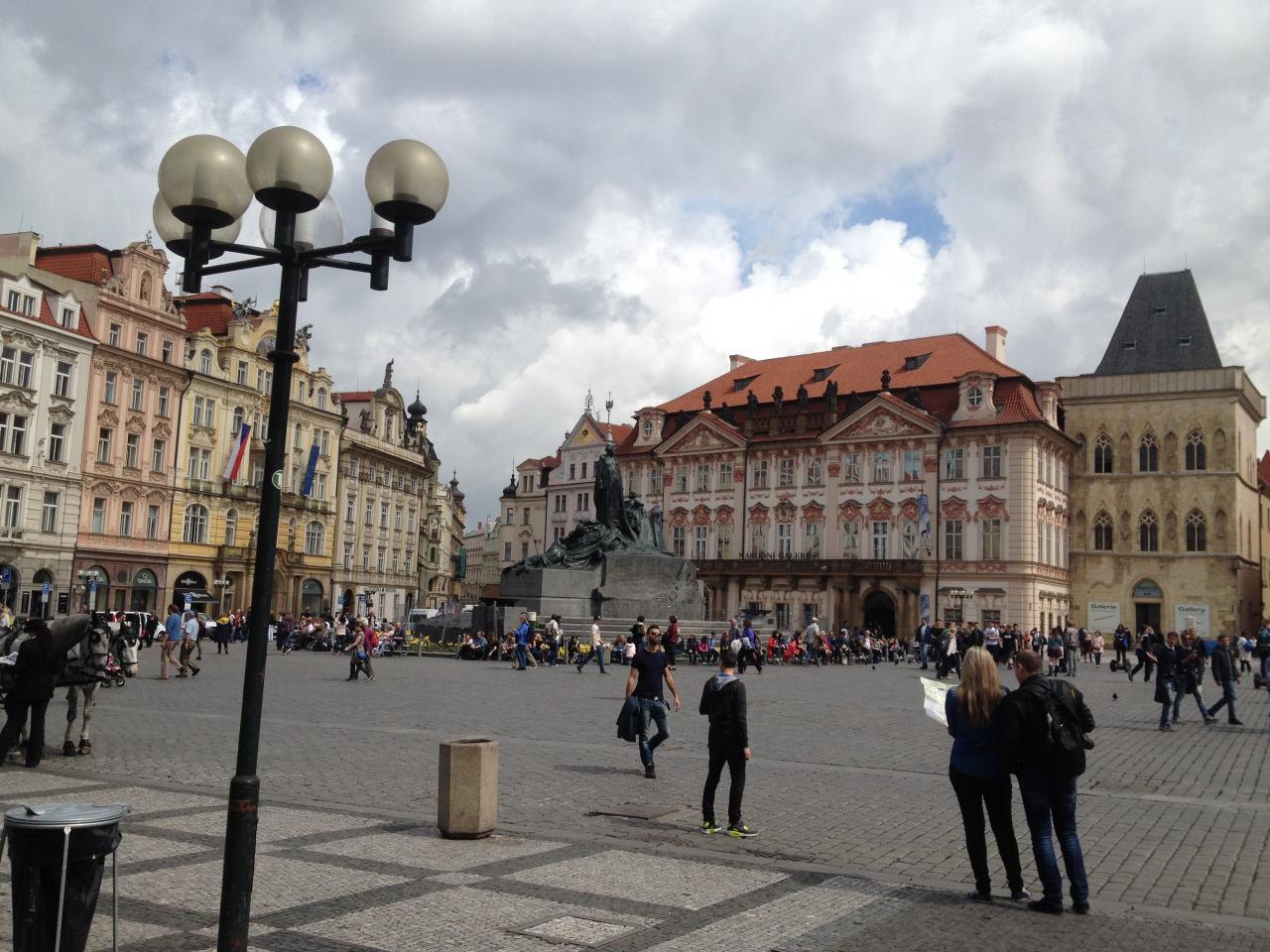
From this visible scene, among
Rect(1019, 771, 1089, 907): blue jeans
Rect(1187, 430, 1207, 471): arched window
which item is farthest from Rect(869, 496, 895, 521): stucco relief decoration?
Rect(1019, 771, 1089, 907): blue jeans

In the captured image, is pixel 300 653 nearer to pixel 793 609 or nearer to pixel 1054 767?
pixel 793 609

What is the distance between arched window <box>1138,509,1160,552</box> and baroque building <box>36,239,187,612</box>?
49512 mm

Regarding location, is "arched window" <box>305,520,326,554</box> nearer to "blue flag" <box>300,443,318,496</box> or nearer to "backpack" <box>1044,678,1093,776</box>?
"blue flag" <box>300,443,318,496</box>

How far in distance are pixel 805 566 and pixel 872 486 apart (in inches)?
222

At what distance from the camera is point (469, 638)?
36281 mm

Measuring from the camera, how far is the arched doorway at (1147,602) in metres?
61.8

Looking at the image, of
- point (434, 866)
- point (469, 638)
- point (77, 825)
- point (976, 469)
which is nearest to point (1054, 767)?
point (434, 866)

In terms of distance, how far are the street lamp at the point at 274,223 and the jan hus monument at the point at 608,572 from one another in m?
28.1

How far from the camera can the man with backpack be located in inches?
291

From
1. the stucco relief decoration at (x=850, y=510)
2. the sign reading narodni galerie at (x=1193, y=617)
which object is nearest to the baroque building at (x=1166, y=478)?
the sign reading narodni galerie at (x=1193, y=617)

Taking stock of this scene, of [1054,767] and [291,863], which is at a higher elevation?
[1054,767]

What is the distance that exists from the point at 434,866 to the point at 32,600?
48.6 meters

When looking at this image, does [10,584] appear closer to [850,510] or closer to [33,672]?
[850,510]

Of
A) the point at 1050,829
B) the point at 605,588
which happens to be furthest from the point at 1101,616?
the point at 1050,829
